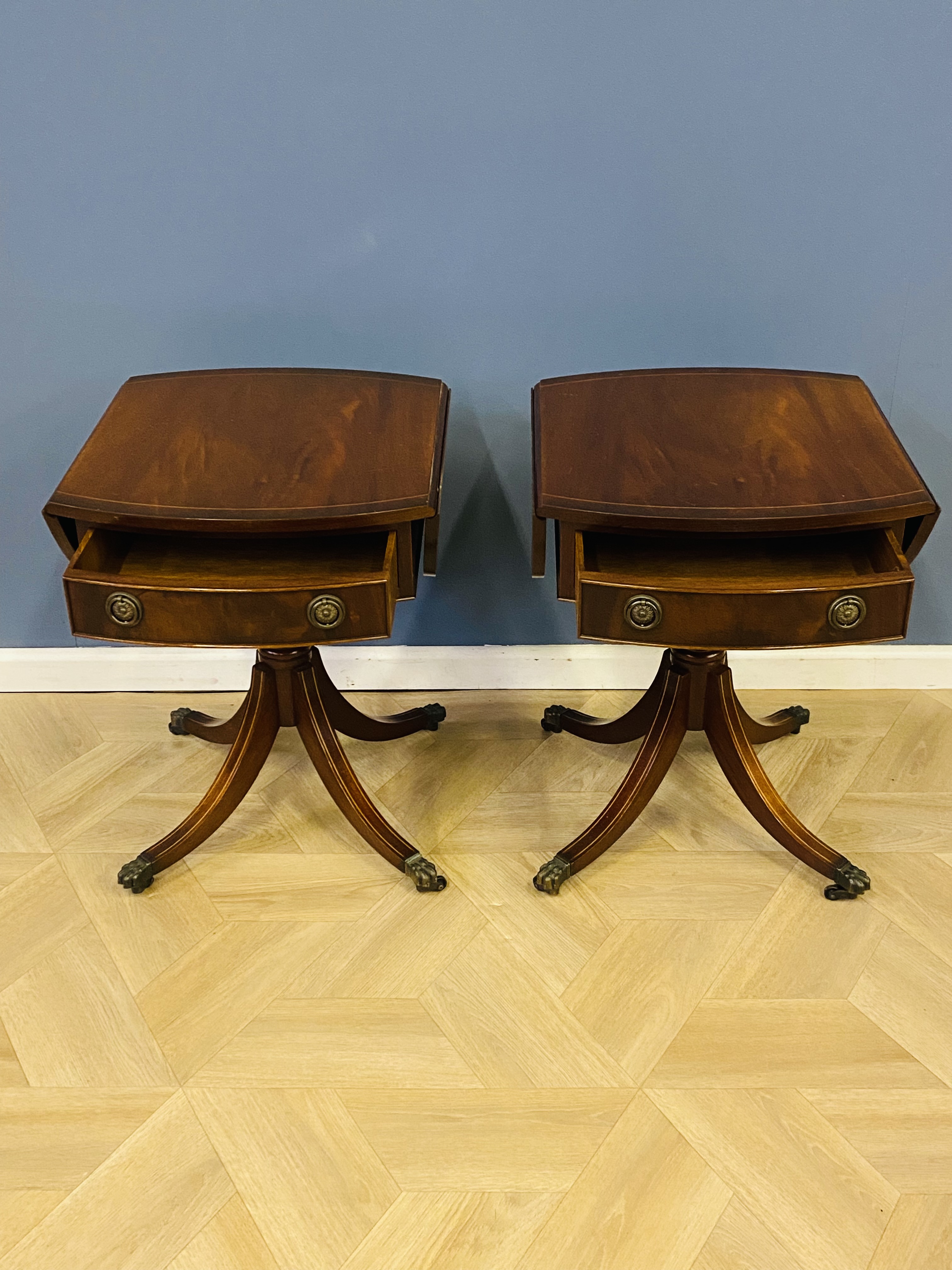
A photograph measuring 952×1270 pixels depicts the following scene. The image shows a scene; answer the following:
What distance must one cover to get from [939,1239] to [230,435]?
1.26 m

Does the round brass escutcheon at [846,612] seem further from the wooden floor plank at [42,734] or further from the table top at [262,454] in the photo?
the wooden floor plank at [42,734]

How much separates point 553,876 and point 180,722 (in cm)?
77

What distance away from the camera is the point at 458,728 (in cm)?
197

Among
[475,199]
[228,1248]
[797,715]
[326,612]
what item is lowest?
[228,1248]

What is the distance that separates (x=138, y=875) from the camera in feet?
5.17

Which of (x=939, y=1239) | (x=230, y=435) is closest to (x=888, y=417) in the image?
(x=230, y=435)

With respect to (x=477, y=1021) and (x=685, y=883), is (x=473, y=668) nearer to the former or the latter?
(x=685, y=883)

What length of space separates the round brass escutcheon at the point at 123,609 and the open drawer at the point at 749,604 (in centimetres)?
52

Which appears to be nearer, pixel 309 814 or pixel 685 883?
pixel 685 883

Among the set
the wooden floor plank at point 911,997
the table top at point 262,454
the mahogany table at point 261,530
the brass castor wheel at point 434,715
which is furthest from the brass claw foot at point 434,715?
the wooden floor plank at point 911,997

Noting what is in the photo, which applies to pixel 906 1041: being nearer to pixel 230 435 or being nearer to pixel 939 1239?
pixel 939 1239

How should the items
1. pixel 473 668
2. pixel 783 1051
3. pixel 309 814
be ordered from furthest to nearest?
pixel 473 668 → pixel 309 814 → pixel 783 1051

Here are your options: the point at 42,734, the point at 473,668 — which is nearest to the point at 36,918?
the point at 42,734

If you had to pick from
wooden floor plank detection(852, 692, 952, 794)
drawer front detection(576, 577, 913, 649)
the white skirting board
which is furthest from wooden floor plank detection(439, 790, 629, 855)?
drawer front detection(576, 577, 913, 649)
